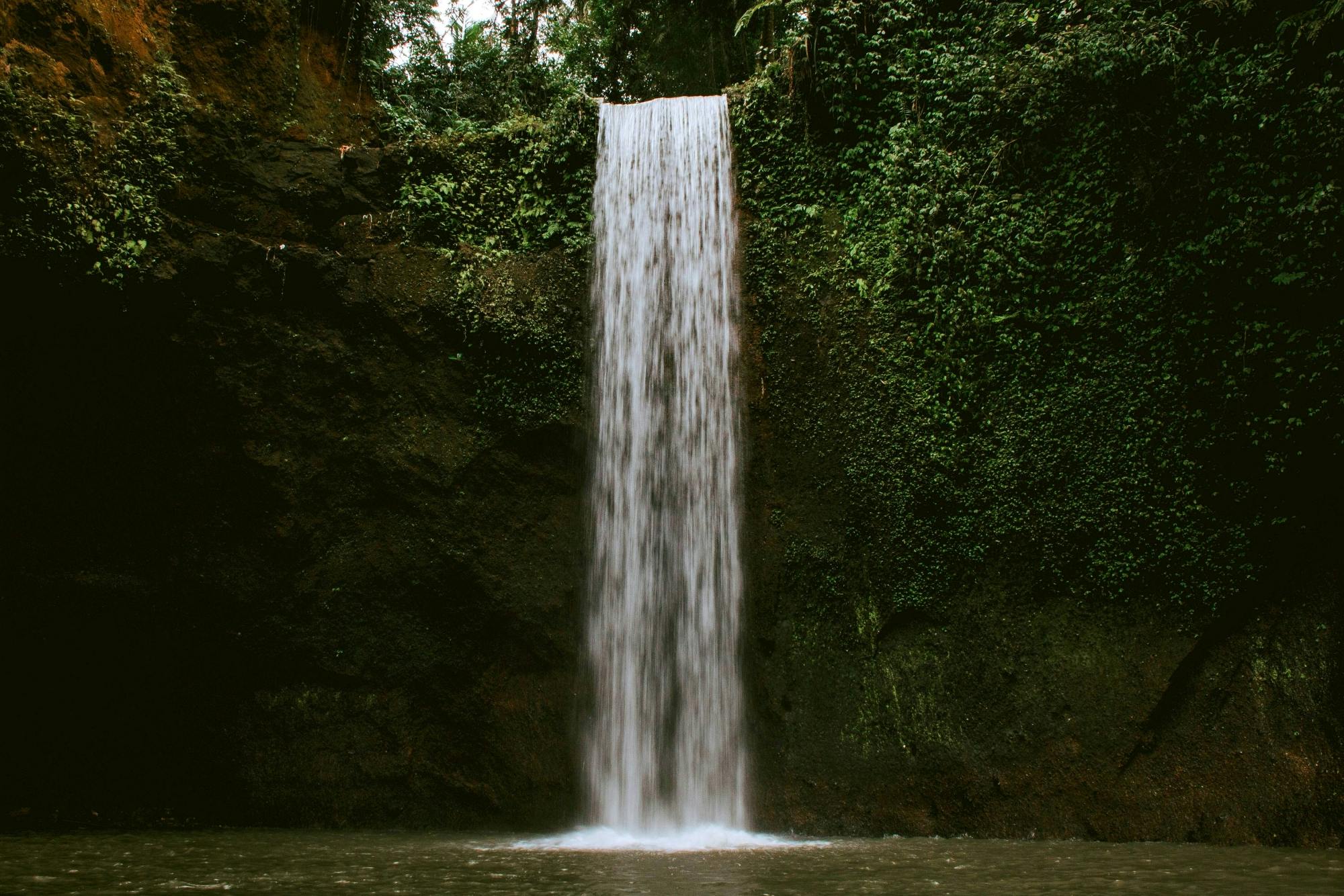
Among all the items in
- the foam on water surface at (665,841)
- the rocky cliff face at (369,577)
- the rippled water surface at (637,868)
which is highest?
the rocky cliff face at (369,577)

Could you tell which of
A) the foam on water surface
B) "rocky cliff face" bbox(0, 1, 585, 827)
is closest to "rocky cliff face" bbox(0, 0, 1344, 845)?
"rocky cliff face" bbox(0, 1, 585, 827)

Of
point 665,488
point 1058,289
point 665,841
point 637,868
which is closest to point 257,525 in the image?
point 665,488

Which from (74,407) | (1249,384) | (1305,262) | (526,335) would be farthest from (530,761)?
(1305,262)

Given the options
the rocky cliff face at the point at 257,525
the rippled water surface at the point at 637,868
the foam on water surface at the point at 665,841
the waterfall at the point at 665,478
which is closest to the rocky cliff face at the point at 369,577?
the rocky cliff face at the point at 257,525

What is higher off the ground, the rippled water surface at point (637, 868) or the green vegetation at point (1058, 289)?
the green vegetation at point (1058, 289)

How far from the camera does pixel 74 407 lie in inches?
274

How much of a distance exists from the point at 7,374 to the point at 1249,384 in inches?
397

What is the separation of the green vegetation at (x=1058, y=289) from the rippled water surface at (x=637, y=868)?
2155mm

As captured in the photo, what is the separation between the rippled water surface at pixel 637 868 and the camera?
3.56 meters

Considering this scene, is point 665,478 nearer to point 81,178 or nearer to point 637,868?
point 637,868

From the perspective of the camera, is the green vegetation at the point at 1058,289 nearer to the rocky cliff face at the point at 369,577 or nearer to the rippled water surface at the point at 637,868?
the rocky cliff face at the point at 369,577

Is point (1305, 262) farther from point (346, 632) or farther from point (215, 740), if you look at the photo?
point (215, 740)

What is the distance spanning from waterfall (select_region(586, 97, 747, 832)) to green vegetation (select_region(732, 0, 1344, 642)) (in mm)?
592

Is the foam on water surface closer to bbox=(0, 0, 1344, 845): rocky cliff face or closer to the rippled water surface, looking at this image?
the rippled water surface
